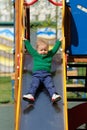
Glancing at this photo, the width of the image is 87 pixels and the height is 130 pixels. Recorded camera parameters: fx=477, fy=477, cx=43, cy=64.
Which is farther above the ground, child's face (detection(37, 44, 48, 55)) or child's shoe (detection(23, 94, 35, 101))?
child's face (detection(37, 44, 48, 55))

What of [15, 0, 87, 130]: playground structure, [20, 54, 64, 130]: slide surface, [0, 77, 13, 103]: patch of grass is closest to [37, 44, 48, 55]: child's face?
[15, 0, 87, 130]: playground structure

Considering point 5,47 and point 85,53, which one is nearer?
point 85,53

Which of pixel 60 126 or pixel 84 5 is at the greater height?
pixel 84 5

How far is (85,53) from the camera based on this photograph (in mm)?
6859

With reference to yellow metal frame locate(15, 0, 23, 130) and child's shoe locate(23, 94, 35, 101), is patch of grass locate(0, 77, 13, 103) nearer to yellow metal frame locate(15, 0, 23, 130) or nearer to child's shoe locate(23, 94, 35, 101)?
yellow metal frame locate(15, 0, 23, 130)

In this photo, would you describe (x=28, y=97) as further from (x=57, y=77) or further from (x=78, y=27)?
(x=78, y=27)

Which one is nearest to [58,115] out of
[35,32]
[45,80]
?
[45,80]

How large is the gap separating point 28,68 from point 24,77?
0.66 feet

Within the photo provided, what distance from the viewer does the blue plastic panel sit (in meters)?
6.83

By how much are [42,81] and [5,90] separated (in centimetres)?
699

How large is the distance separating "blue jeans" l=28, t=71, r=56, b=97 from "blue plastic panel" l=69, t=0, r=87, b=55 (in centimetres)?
67

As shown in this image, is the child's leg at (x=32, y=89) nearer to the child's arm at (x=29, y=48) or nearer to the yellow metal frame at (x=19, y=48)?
the yellow metal frame at (x=19, y=48)

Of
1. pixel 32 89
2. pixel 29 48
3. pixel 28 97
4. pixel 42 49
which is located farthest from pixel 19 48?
pixel 28 97

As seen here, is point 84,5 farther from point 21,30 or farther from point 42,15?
point 42,15
